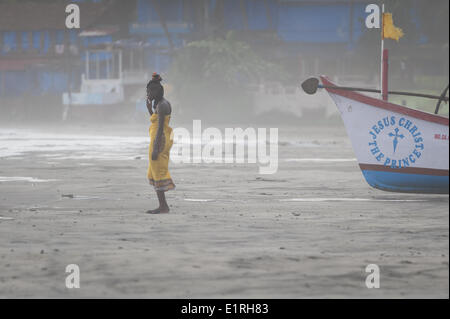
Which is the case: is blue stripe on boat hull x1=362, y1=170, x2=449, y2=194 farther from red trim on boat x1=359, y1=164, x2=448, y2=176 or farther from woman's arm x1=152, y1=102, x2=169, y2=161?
woman's arm x1=152, y1=102, x2=169, y2=161

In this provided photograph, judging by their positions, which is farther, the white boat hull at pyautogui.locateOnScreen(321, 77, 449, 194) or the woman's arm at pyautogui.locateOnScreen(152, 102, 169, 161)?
the white boat hull at pyautogui.locateOnScreen(321, 77, 449, 194)

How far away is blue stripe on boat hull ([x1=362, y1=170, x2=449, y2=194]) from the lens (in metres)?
9.85

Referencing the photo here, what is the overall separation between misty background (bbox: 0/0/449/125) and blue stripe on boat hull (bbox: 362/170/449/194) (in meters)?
22.9

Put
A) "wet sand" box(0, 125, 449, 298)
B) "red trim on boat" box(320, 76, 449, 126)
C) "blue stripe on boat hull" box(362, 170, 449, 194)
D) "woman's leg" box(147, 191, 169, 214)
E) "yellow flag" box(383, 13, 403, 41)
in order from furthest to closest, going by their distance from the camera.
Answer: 1. "yellow flag" box(383, 13, 403, 41)
2. "blue stripe on boat hull" box(362, 170, 449, 194)
3. "red trim on boat" box(320, 76, 449, 126)
4. "woman's leg" box(147, 191, 169, 214)
5. "wet sand" box(0, 125, 449, 298)

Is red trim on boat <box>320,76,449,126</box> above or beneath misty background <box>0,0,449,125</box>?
beneath

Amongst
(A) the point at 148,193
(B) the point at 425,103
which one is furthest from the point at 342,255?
(B) the point at 425,103

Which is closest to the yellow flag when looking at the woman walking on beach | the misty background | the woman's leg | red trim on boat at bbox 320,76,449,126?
red trim on boat at bbox 320,76,449,126

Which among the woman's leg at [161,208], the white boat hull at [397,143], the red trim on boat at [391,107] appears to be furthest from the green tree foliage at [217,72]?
the woman's leg at [161,208]

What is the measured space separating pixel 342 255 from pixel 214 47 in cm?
2966

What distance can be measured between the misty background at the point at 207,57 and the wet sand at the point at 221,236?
2155 centimetres

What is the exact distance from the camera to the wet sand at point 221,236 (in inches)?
227

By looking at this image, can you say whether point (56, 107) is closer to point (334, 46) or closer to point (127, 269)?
point (334, 46)

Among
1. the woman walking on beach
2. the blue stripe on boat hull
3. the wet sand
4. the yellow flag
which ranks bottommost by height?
the wet sand

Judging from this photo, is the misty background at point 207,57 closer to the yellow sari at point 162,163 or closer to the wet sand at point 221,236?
the wet sand at point 221,236
